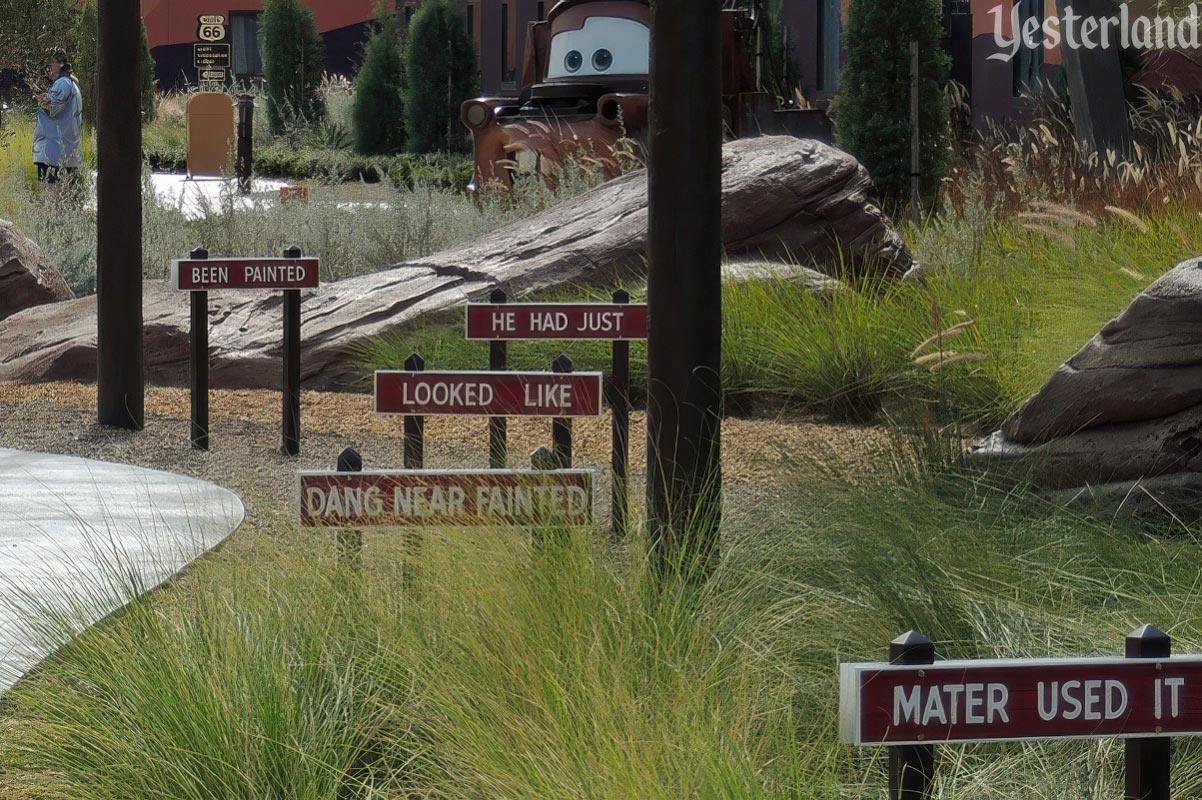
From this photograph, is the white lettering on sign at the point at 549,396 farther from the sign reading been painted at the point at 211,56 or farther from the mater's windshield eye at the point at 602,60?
the sign reading been painted at the point at 211,56

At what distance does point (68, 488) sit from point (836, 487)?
3.34 metres

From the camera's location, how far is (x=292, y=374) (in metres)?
7.20

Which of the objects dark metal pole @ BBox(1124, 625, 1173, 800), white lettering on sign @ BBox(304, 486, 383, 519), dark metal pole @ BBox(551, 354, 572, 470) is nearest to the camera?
dark metal pole @ BBox(1124, 625, 1173, 800)

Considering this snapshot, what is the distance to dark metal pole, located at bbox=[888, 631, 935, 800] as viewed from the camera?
6.76ft

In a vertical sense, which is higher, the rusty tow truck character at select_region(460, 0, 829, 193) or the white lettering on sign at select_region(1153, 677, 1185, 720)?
the rusty tow truck character at select_region(460, 0, 829, 193)

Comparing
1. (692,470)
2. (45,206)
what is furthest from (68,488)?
(45,206)

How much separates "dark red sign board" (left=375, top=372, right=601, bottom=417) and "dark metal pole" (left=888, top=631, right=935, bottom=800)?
217 centimetres

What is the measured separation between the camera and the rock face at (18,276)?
36.7 ft

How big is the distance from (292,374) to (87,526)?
1826 mm

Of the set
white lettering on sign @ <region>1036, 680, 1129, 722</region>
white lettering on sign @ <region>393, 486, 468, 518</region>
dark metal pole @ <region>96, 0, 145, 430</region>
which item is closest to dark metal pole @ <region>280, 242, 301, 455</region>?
dark metal pole @ <region>96, 0, 145, 430</region>

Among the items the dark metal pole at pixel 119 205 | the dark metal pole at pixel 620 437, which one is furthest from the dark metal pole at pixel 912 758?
the dark metal pole at pixel 119 205

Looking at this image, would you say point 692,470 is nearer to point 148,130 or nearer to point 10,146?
point 10,146

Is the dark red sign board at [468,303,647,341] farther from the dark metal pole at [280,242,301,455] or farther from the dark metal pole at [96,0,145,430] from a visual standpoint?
the dark metal pole at [96,0,145,430]

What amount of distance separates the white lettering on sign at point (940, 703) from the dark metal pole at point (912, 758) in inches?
1.6
